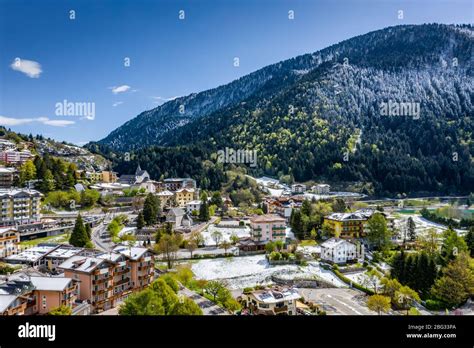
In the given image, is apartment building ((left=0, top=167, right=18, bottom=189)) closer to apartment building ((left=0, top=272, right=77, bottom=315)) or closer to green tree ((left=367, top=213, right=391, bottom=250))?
apartment building ((left=0, top=272, right=77, bottom=315))

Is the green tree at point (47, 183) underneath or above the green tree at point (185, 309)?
above

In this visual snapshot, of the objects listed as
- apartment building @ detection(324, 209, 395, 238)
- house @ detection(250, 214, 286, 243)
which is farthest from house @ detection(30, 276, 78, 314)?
apartment building @ detection(324, 209, 395, 238)

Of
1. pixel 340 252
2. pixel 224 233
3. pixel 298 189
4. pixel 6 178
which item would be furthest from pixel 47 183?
pixel 298 189

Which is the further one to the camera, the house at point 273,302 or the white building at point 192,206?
the white building at point 192,206

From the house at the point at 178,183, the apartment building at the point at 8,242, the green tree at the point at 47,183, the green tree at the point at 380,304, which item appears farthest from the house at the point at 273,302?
the house at the point at 178,183

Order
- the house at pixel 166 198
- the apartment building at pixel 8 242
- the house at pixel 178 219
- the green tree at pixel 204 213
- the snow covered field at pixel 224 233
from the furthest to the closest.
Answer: the house at pixel 166 198 → the green tree at pixel 204 213 → the house at pixel 178 219 → the snow covered field at pixel 224 233 → the apartment building at pixel 8 242

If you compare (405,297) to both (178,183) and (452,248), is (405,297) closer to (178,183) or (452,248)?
(452,248)

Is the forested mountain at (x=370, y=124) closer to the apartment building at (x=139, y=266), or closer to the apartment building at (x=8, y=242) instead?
the apartment building at (x=8, y=242)
